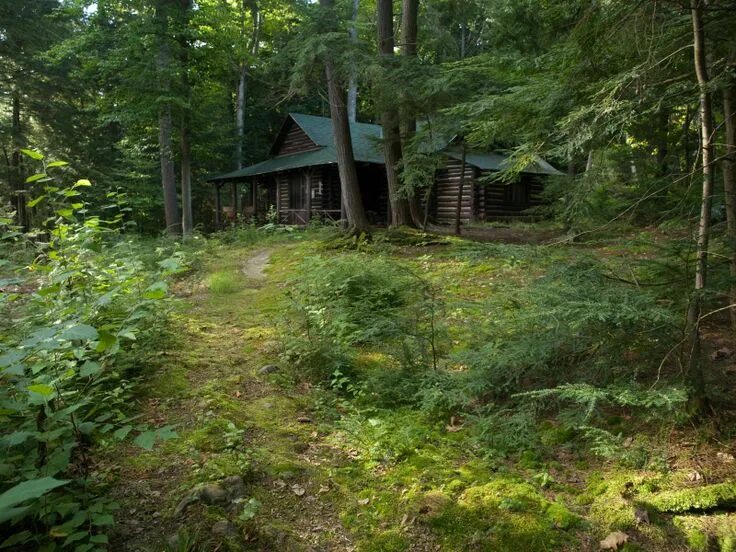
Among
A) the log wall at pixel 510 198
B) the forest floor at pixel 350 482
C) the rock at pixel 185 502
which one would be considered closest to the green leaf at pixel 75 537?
the forest floor at pixel 350 482

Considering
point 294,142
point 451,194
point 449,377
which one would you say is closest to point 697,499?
point 449,377

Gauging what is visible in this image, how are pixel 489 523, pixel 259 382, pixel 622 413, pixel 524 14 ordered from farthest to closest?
pixel 524 14
pixel 259 382
pixel 622 413
pixel 489 523

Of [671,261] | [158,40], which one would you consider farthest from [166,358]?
[158,40]

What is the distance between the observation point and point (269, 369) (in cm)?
489

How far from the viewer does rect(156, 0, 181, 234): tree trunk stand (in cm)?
1568

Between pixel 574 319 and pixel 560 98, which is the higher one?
pixel 560 98

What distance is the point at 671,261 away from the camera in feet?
12.6

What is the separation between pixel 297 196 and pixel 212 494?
21.6 meters

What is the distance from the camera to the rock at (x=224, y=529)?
2496 mm

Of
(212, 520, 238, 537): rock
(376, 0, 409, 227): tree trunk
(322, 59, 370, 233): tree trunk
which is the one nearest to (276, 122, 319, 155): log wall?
(322, 59, 370, 233): tree trunk

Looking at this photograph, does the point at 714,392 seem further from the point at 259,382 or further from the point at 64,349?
the point at 64,349

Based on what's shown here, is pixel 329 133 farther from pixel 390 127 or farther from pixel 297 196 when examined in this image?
pixel 390 127

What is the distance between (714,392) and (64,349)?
4.28 m

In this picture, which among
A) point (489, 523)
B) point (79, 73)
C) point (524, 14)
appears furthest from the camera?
point (79, 73)
